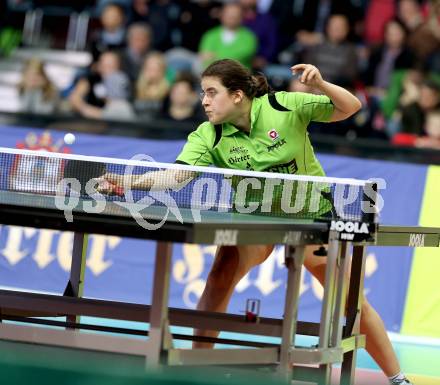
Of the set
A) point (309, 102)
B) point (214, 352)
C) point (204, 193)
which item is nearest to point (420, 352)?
point (204, 193)

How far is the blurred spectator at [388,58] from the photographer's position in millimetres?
12422

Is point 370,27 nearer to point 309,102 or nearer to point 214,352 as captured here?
point 309,102

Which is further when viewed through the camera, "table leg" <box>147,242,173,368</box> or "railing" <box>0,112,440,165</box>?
"railing" <box>0,112,440,165</box>

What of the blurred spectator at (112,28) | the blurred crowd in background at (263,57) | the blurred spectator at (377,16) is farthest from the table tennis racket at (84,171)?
the blurred spectator at (377,16)

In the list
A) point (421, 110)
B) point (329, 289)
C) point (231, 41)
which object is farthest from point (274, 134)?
point (231, 41)

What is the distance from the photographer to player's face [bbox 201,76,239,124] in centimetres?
594

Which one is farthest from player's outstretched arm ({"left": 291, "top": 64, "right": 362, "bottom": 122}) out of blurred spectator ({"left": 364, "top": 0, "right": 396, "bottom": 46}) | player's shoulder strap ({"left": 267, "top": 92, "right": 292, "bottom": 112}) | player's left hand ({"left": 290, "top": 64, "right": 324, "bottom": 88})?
blurred spectator ({"left": 364, "top": 0, "right": 396, "bottom": 46})

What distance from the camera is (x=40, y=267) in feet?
33.8

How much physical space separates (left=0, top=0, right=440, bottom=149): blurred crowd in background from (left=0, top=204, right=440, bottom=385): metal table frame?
5.34 metres

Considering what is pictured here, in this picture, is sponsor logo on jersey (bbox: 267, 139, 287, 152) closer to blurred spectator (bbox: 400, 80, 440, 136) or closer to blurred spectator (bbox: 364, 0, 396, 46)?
blurred spectator (bbox: 400, 80, 440, 136)

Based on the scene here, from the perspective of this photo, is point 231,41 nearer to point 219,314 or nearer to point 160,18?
point 160,18

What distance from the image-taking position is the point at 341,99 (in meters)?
5.83

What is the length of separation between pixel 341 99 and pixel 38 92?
24.7ft

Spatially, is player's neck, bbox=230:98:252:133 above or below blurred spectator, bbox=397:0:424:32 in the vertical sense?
below
